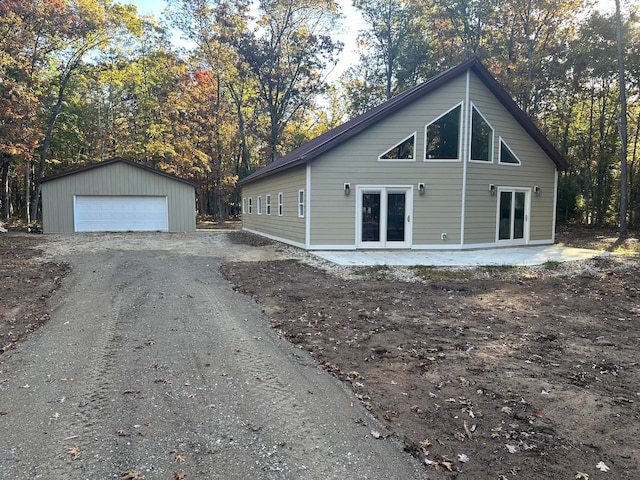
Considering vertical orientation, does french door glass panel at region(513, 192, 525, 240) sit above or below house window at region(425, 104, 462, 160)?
below

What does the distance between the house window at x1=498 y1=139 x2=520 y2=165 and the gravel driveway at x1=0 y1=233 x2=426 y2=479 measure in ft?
34.6

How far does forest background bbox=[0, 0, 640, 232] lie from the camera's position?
64.7ft

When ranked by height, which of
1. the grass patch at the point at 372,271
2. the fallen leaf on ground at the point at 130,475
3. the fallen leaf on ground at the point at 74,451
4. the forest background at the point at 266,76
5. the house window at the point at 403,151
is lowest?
the fallen leaf on ground at the point at 130,475

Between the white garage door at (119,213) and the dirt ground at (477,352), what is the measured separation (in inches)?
444

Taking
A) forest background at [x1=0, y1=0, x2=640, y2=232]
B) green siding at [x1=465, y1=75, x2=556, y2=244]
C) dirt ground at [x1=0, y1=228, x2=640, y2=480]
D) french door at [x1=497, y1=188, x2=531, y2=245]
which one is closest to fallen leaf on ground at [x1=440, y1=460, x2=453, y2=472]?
dirt ground at [x1=0, y1=228, x2=640, y2=480]

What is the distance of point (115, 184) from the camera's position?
19.2m

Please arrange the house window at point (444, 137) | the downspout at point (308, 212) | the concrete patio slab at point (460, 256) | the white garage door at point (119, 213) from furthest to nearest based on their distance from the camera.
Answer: the white garage door at point (119, 213) < the house window at point (444, 137) < the downspout at point (308, 212) < the concrete patio slab at point (460, 256)

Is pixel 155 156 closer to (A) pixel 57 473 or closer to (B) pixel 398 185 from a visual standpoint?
(B) pixel 398 185

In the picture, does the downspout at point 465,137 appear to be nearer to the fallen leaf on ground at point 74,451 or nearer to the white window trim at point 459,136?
the white window trim at point 459,136

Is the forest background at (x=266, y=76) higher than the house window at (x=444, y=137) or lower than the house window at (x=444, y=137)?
higher

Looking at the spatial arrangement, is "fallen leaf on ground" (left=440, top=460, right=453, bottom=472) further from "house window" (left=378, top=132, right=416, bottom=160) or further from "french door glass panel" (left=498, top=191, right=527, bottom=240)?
"french door glass panel" (left=498, top=191, right=527, bottom=240)

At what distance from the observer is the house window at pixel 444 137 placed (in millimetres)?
12359

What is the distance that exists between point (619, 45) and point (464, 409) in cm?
1830

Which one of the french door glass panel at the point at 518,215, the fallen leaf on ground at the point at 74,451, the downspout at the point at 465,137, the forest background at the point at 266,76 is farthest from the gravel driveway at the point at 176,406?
the forest background at the point at 266,76
